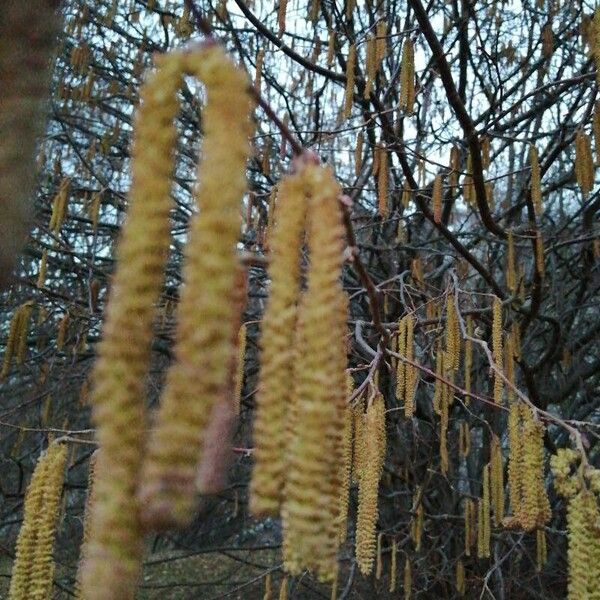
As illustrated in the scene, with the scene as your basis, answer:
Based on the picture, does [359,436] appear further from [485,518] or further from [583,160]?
[583,160]

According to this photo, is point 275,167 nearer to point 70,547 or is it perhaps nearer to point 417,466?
point 417,466

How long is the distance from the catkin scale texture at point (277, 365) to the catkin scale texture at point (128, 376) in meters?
0.12

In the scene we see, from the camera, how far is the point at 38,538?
41.7 inches

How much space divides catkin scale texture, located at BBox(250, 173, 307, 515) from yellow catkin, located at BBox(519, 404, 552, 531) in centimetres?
85

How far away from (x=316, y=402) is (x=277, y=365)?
4 cm

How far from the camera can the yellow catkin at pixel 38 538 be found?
3.30 feet

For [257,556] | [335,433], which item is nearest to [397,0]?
[335,433]

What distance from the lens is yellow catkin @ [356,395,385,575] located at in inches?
50.4

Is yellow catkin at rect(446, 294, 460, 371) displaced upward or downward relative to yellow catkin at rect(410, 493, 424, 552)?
upward

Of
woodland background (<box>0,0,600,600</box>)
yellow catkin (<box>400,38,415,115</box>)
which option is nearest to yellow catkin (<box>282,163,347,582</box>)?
yellow catkin (<box>400,38,415,115</box>)

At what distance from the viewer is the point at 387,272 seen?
13.9 ft

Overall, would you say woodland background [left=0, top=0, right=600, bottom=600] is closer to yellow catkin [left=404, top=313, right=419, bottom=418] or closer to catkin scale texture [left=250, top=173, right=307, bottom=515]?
yellow catkin [left=404, top=313, right=419, bottom=418]

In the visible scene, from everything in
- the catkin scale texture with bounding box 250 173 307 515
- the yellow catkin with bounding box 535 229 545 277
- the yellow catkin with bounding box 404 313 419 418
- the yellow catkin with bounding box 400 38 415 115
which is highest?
the yellow catkin with bounding box 400 38 415 115

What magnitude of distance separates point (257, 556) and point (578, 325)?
4.22m
